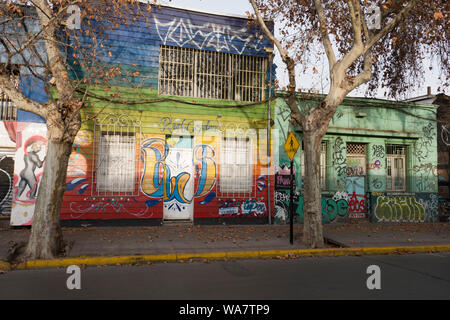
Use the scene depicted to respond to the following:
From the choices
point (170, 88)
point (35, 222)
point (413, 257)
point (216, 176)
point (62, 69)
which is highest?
point (170, 88)

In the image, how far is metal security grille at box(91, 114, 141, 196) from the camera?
11273 mm

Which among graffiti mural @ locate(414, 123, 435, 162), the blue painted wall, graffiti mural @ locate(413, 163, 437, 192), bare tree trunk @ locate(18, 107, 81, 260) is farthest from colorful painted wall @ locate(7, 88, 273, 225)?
graffiti mural @ locate(414, 123, 435, 162)

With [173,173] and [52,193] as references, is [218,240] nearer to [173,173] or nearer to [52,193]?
[173,173]

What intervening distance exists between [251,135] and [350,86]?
173 inches

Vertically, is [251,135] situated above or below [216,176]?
above

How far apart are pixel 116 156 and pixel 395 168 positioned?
11.5 meters

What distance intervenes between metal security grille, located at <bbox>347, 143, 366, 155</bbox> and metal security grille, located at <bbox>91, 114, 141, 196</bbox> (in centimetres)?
846

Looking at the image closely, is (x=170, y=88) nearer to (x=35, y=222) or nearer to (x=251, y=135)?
(x=251, y=135)

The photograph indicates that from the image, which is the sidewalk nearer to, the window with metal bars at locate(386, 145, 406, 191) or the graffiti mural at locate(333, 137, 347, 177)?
the graffiti mural at locate(333, 137, 347, 177)

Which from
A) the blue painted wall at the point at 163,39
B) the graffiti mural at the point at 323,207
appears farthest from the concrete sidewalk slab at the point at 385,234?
the blue painted wall at the point at 163,39

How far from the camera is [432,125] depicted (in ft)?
49.7

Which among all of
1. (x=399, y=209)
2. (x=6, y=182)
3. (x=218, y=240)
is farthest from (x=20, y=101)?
(x=399, y=209)

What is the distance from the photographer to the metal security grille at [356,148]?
14.2m
